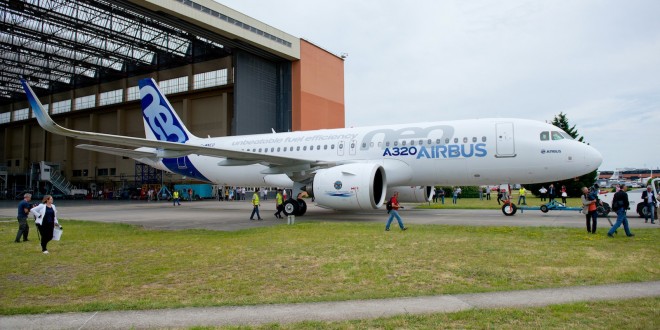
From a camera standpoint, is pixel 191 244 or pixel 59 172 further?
pixel 59 172

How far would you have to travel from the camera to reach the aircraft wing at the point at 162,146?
1209cm

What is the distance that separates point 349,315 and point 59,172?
63.6 metres

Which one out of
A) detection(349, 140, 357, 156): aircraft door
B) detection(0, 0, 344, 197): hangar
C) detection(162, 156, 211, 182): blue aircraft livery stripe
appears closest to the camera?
detection(349, 140, 357, 156): aircraft door

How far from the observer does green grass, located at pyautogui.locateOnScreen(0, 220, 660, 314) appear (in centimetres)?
604

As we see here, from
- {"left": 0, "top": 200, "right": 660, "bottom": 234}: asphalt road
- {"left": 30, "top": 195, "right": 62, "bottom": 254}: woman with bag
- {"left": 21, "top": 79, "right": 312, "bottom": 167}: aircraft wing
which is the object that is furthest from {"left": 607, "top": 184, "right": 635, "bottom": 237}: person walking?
{"left": 30, "top": 195, "right": 62, "bottom": 254}: woman with bag

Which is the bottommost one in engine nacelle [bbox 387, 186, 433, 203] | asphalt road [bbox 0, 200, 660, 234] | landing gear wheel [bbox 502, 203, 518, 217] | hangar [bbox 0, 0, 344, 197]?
asphalt road [bbox 0, 200, 660, 234]

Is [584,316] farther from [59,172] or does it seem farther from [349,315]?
[59,172]

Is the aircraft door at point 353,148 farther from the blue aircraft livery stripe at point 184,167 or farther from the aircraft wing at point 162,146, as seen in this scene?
the blue aircraft livery stripe at point 184,167

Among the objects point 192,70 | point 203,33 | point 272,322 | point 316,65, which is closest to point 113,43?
point 192,70

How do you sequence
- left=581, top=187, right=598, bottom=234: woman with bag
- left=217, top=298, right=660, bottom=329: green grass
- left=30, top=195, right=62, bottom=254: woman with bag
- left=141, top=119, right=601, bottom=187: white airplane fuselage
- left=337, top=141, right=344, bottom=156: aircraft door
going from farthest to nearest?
left=337, top=141, right=344, bottom=156: aircraft door → left=141, top=119, right=601, bottom=187: white airplane fuselage → left=581, top=187, right=598, bottom=234: woman with bag → left=30, top=195, right=62, bottom=254: woman with bag → left=217, top=298, right=660, bottom=329: green grass

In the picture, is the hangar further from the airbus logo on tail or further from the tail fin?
the airbus logo on tail

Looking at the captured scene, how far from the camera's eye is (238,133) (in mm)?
38562

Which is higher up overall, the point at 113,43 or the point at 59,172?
the point at 113,43

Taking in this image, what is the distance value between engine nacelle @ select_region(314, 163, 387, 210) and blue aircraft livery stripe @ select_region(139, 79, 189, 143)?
453 inches
